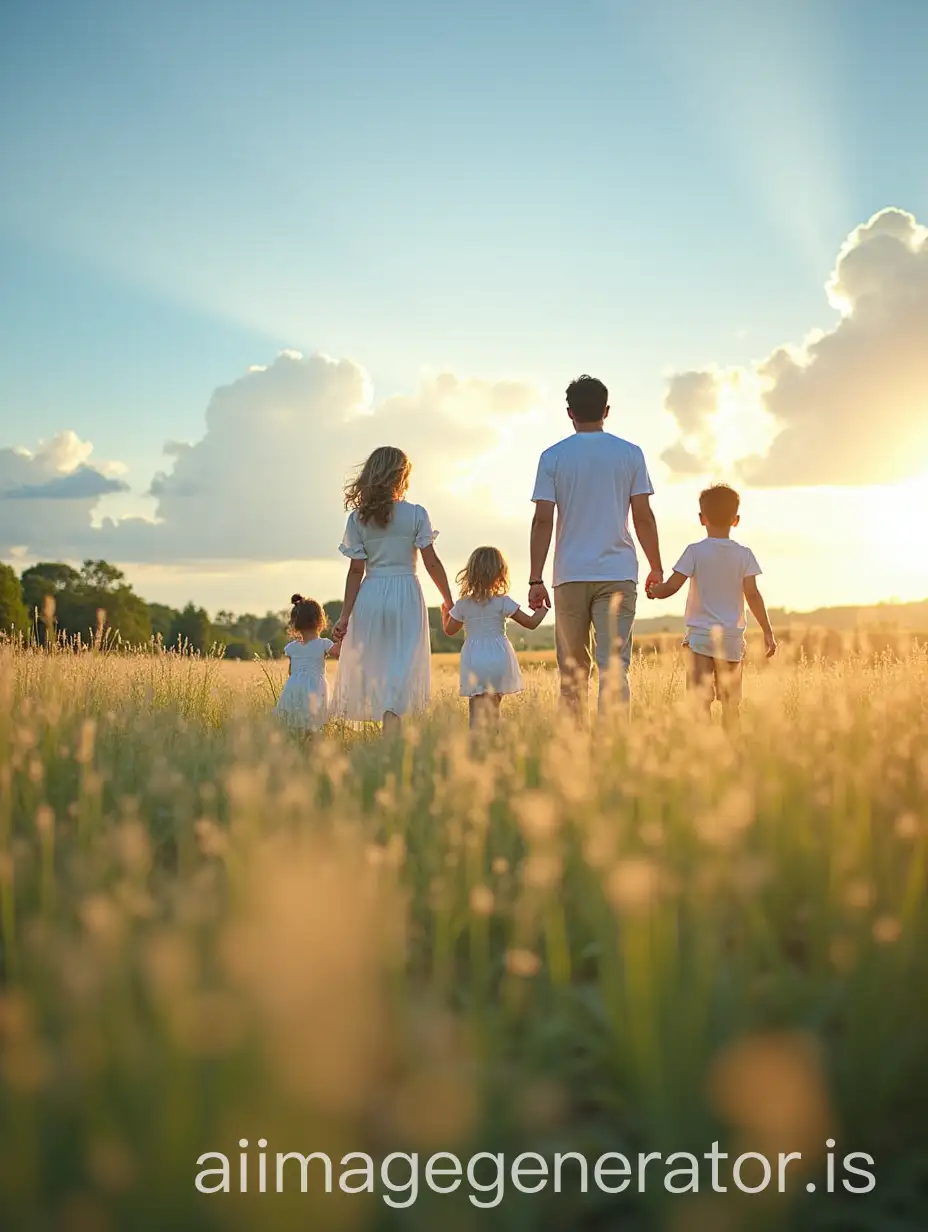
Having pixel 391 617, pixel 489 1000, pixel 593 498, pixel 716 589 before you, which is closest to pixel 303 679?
pixel 391 617

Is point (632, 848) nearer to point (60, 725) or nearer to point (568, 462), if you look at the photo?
point (60, 725)

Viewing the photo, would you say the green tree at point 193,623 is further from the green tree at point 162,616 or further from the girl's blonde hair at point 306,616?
the girl's blonde hair at point 306,616

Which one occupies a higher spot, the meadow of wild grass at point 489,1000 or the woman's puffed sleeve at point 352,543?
the woman's puffed sleeve at point 352,543

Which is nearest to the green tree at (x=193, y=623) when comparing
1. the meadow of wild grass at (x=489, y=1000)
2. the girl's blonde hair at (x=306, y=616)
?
the girl's blonde hair at (x=306, y=616)

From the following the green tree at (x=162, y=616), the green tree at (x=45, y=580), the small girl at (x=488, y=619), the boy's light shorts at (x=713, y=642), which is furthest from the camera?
the green tree at (x=162, y=616)

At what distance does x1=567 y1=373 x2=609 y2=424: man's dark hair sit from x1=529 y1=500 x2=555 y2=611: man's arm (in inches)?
27.9

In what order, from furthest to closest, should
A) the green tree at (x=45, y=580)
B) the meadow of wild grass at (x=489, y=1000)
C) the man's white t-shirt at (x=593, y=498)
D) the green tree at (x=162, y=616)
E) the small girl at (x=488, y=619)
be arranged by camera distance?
the green tree at (x=162, y=616) → the green tree at (x=45, y=580) → the small girl at (x=488, y=619) → the man's white t-shirt at (x=593, y=498) → the meadow of wild grass at (x=489, y=1000)

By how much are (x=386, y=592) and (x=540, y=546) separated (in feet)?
4.33

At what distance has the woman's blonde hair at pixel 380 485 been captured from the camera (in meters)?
7.70

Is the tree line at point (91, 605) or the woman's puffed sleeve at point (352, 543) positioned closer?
the woman's puffed sleeve at point (352, 543)

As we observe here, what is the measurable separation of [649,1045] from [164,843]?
2772 millimetres

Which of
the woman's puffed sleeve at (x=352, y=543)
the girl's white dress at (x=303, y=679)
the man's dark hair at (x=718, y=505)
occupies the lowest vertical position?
the girl's white dress at (x=303, y=679)

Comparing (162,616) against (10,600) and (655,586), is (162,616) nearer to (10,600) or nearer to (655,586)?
(10,600)

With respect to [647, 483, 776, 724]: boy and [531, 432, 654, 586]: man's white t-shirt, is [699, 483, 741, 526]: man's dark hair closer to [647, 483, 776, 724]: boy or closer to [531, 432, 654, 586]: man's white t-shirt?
[647, 483, 776, 724]: boy
